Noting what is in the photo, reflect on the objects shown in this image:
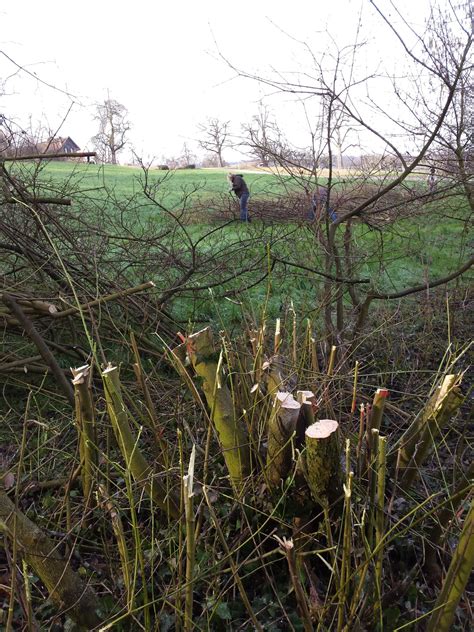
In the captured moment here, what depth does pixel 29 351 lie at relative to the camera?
16.0ft

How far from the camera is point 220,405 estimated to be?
7.93ft

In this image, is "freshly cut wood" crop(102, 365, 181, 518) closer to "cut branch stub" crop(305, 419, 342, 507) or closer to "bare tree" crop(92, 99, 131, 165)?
"cut branch stub" crop(305, 419, 342, 507)

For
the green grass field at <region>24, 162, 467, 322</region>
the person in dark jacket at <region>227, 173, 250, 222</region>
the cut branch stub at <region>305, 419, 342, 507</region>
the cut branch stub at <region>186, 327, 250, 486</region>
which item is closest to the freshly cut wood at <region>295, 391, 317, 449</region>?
the cut branch stub at <region>305, 419, 342, 507</region>

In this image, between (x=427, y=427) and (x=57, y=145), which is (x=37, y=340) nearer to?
(x=427, y=427)

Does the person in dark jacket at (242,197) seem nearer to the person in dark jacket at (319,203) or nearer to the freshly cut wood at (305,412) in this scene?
the person in dark jacket at (319,203)

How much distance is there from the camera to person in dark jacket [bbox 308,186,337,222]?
473 centimetres

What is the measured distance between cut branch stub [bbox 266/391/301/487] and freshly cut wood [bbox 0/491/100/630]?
88cm

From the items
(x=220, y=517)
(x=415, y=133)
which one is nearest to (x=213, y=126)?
(x=415, y=133)

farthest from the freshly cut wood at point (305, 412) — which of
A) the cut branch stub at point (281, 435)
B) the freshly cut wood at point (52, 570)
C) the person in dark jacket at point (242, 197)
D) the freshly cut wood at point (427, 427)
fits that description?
the person in dark jacket at point (242, 197)

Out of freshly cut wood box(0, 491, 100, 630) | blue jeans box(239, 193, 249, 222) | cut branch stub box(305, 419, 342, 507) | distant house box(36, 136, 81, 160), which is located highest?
distant house box(36, 136, 81, 160)

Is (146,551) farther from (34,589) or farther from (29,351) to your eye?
(29,351)

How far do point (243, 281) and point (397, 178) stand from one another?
1.81m

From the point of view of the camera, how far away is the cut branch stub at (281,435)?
2.20m

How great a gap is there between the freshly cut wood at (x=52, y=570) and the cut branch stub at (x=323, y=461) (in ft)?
3.25
